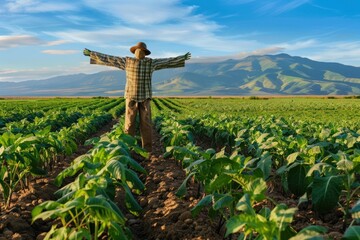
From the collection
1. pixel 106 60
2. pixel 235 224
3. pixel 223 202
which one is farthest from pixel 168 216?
pixel 106 60

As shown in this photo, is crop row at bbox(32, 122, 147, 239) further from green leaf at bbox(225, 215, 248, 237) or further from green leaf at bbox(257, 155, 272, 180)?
green leaf at bbox(257, 155, 272, 180)

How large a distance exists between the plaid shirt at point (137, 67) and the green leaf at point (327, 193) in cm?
579

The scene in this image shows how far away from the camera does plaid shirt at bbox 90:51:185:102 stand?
343 inches

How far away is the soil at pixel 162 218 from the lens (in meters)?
4.10

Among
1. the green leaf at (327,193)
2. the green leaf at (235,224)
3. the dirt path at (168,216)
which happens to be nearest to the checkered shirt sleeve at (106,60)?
the dirt path at (168,216)

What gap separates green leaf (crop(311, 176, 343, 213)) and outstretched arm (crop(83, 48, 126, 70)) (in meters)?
6.12

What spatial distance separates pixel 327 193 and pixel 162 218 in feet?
6.41

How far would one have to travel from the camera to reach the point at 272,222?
2.37m

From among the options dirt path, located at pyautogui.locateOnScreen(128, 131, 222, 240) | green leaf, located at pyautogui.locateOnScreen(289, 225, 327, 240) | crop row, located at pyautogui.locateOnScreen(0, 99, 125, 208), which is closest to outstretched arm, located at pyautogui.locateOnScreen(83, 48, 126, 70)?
crop row, located at pyautogui.locateOnScreen(0, 99, 125, 208)

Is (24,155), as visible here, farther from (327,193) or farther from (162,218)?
(327,193)

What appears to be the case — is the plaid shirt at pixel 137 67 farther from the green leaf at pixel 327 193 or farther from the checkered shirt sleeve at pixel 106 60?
the green leaf at pixel 327 193

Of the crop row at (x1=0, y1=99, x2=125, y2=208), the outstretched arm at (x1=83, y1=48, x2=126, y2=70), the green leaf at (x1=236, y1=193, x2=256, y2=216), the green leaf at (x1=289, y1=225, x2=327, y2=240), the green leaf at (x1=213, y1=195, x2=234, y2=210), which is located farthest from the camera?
the outstretched arm at (x1=83, y1=48, x2=126, y2=70)

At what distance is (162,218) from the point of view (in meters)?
4.60

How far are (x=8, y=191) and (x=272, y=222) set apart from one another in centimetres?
390
